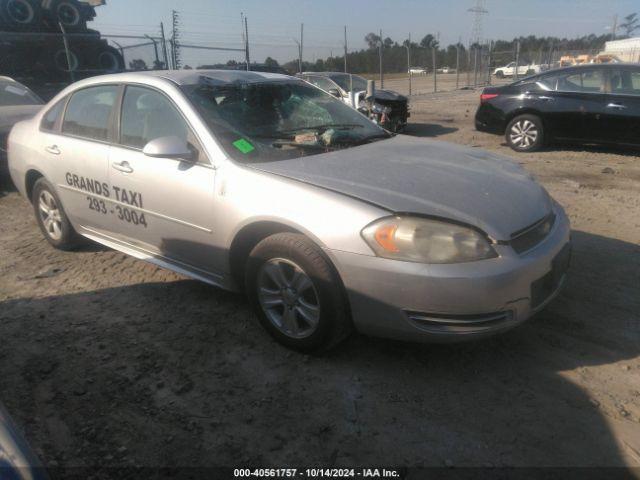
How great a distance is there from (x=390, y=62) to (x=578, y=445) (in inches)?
1277

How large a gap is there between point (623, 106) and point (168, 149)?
24.0 feet

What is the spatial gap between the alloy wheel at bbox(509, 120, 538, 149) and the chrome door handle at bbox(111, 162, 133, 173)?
7.24m

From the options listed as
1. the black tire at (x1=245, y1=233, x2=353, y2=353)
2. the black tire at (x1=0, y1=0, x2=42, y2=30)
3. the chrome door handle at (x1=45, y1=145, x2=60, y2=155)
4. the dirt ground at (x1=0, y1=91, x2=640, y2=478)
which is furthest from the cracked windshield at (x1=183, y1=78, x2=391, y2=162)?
the black tire at (x1=0, y1=0, x2=42, y2=30)

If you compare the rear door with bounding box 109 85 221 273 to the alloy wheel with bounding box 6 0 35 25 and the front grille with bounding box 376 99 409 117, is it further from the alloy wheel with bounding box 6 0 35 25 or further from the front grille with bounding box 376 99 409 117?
the alloy wheel with bounding box 6 0 35 25

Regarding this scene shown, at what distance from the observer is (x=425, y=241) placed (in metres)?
2.45

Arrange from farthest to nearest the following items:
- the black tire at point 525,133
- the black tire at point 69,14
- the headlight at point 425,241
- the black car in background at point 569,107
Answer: the black tire at point 69,14, the black tire at point 525,133, the black car in background at point 569,107, the headlight at point 425,241

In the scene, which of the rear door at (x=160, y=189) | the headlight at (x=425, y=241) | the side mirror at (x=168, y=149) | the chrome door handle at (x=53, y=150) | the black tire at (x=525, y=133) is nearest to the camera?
the headlight at (x=425, y=241)

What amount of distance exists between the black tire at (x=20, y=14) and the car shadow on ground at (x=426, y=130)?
9276 mm

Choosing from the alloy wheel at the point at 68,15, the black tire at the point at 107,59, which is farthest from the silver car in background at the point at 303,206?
the alloy wheel at the point at 68,15

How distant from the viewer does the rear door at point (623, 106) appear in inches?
301

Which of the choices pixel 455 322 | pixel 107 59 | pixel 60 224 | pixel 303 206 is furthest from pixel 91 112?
pixel 107 59

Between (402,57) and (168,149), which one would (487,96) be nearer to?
(168,149)

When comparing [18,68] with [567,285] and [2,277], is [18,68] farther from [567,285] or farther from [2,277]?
[567,285]

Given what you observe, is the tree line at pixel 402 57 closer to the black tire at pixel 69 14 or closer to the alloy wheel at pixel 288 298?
the black tire at pixel 69 14
